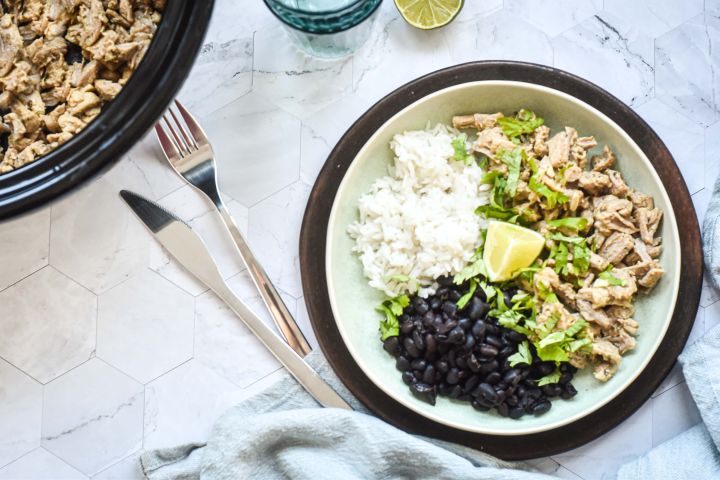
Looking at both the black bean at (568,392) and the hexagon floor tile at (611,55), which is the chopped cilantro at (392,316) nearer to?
the black bean at (568,392)

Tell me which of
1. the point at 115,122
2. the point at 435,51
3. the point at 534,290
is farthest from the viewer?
the point at 435,51

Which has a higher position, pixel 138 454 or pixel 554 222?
pixel 554 222

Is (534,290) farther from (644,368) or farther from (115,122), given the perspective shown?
(115,122)

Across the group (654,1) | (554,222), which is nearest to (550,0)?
(654,1)

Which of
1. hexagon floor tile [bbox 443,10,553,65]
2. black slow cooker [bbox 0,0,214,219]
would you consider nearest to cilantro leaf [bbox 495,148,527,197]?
hexagon floor tile [bbox 443,10,553,65]

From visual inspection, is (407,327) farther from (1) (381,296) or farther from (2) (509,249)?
(2) (509,249)

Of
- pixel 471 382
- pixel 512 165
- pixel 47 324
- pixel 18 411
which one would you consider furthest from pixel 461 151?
pixel 18 411
